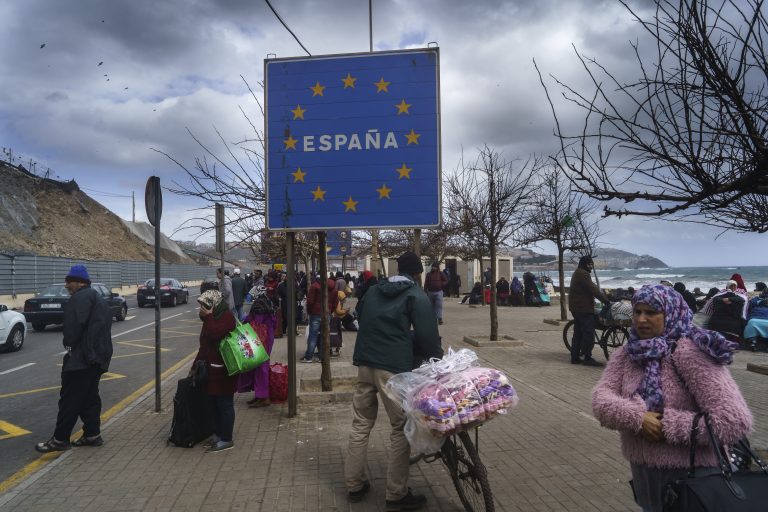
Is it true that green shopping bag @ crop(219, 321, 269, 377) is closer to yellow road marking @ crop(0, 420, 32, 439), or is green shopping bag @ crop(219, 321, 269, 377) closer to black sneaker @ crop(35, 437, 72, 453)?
black sneaker @ crop(35, 437, 72, 453)

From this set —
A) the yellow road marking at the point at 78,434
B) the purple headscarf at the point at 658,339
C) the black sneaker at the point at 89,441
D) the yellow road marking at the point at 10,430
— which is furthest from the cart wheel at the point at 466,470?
the yellow road marking at the point at 10,430

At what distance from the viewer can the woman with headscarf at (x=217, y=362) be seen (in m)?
5.12

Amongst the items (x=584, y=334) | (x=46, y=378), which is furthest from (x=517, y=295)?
(x=46, y=378)

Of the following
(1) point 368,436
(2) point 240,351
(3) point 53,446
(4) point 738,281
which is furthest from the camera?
(4) point 738,281

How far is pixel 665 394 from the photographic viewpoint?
2479 mm

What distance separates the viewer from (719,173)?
381 cm

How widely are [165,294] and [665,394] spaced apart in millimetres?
28318

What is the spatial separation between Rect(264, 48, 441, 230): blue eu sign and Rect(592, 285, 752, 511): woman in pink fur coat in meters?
3.64

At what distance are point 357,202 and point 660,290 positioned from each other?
4.00m

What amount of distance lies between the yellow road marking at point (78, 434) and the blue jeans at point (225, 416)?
5.25 ft

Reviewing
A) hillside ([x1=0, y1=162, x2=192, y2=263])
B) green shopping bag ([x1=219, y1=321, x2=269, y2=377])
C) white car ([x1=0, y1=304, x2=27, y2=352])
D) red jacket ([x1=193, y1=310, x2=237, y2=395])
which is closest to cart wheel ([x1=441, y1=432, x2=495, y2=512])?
green shopping bag ([x1=219, y1=321, x2=269, y2=377])

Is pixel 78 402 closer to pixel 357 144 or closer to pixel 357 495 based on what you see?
pixel 357 495

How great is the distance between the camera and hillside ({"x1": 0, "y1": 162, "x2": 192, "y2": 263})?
43.4 m

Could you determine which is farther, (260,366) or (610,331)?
(610,331)
